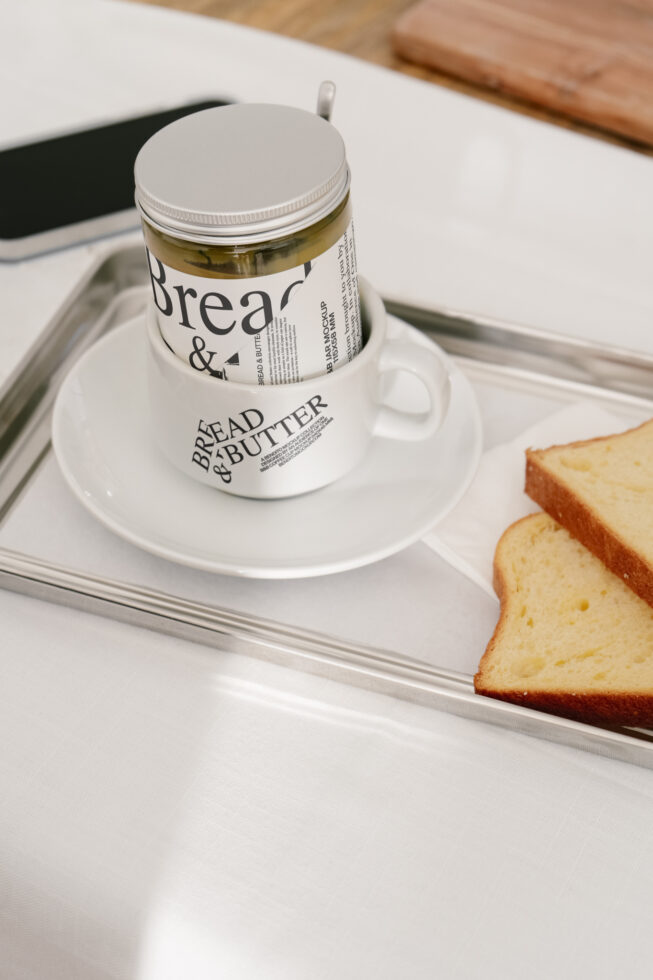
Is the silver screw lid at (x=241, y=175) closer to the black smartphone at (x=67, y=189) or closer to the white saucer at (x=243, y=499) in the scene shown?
the white saucer at (x=243, y=499)

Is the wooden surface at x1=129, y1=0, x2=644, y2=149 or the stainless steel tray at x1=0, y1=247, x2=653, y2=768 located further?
the wooden surface at x1=129, y1=0, x2=644, y2=149

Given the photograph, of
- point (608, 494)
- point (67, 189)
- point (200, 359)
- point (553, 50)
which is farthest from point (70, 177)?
point (553, 50)

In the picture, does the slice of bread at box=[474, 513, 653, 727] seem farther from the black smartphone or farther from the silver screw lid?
the black smartphone

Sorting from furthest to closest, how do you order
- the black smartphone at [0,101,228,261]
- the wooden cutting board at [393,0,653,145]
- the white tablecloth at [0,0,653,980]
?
the wooden cutting board at [393,0,653,145] < the black smartphone at [0,101,228,261] < the white tablecloth at [0,0,653,980]

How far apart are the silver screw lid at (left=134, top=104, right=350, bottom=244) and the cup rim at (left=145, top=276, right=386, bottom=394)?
6 centimetres

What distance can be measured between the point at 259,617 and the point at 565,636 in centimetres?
13

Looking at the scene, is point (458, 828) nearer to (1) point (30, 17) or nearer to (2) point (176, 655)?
(2) point (176, 655)

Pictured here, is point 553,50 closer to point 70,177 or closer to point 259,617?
point 70,177

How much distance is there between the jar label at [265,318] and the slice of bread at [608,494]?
12 centimetres

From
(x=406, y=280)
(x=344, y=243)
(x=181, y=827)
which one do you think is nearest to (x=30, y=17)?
(x=406, y=280)

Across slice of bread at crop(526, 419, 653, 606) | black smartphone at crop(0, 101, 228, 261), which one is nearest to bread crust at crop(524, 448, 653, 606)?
slice of bread at crop(526, 419, 653, 606)

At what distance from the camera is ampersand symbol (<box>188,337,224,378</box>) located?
1.21ft

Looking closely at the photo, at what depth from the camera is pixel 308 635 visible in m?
0.39

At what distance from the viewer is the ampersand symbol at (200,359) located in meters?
0.37
